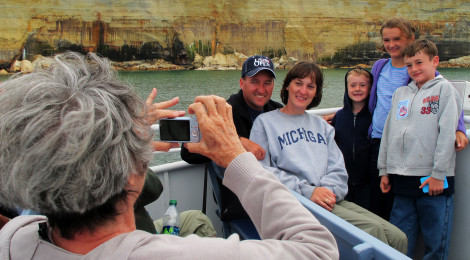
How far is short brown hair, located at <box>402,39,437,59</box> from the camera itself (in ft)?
4.84

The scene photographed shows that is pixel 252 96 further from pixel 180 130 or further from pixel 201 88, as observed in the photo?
pixel 201 88

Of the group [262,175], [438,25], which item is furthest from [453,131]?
[438,25]

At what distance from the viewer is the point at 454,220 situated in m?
1.52

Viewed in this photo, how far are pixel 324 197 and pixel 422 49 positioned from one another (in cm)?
80

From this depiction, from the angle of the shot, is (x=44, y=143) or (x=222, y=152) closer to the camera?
(x=44, y=143)

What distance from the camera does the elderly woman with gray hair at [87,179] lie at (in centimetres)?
46

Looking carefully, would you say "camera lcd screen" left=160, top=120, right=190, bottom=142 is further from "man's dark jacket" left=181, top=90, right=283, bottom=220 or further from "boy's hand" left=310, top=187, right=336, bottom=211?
"boy's hand" left=310, top=187, right=336, bottom=211

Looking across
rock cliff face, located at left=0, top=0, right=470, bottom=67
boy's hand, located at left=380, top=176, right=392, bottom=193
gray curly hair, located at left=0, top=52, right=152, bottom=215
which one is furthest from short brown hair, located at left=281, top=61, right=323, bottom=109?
rock cliff face, located at left=0, top=0, right=470, bottom=67

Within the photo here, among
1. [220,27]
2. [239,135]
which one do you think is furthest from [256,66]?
[220,27]

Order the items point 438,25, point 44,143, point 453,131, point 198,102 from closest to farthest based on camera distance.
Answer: point 44,143
point 198,102
point 453,131
point 438,25

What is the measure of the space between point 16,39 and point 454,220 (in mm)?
35001

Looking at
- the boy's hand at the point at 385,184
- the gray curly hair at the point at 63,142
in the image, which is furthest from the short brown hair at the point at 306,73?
the gray curly hair at the point at 63,142

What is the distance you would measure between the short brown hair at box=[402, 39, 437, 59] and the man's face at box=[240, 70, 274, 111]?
0.64 m

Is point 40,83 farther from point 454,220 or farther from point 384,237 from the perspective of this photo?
point 454,220
